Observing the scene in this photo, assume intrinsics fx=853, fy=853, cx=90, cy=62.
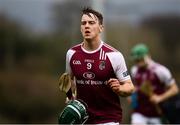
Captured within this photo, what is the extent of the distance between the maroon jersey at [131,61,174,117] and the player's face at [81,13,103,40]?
216 inches

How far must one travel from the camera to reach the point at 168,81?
16.4m

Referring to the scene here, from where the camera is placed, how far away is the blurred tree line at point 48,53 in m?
39.4

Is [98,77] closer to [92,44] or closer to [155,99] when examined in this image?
[92,44]

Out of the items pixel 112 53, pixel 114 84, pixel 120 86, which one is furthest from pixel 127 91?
pixel 112 53

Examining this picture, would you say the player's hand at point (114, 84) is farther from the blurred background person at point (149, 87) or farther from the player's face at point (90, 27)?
the blurred background person at point (149, 87)

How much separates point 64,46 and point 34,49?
1846 mm

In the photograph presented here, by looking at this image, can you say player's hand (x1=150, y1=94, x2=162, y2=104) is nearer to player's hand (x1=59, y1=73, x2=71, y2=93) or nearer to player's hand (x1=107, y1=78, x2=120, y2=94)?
player's hand (x1=59, y1=73, x2=71, y2=93)

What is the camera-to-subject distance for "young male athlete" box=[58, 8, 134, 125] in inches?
427

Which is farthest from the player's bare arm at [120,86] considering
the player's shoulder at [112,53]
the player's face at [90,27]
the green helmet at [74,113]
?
the player's face at [90,27]

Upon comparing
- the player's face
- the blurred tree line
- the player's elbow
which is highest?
the player's face

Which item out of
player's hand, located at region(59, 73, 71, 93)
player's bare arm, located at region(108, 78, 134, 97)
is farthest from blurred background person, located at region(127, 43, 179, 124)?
player's bare arm, located at region(108, 78, 134, 97)

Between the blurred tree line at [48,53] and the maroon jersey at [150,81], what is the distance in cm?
1557

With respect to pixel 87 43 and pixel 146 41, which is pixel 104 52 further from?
pixel 146 41

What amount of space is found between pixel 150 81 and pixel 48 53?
3097 cm
